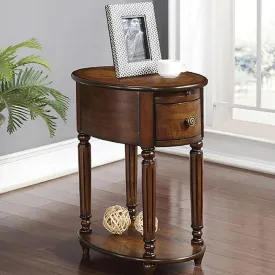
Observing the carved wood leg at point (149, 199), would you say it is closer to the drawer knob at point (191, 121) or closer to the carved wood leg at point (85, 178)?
the drawer knob at point (191, 121)

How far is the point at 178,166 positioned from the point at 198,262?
1.46m

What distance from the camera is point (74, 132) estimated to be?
4.23 meters

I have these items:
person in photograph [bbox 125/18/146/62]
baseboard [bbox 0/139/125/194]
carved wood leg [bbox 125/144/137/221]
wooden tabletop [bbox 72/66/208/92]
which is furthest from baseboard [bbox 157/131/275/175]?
person in photograph [bbox 125/18/146/62]

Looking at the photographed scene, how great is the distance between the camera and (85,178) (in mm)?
2969

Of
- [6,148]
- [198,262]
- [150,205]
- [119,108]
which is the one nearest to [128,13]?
[119,108]

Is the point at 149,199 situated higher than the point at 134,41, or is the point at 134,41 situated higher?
the point at 134,41

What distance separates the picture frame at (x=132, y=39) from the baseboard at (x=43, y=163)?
1.25 m

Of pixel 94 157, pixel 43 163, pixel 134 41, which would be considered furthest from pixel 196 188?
pixel 94 157

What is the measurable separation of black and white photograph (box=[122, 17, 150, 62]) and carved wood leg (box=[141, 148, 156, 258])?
1.30 feet

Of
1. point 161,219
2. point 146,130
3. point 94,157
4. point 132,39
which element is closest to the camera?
point 146,130

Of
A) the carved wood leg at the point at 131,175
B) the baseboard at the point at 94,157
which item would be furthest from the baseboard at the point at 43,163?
the carved wood leg at the point at 131,175

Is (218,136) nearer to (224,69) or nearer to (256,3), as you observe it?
(224,69)

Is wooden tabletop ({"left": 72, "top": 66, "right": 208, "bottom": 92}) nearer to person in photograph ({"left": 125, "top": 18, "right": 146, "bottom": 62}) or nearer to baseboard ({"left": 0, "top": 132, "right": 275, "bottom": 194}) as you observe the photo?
person in photograph ({"left": 125, "top": 18, "right": 146, "bottom": 62})

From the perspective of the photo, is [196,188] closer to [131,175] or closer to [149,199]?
[149,199]
